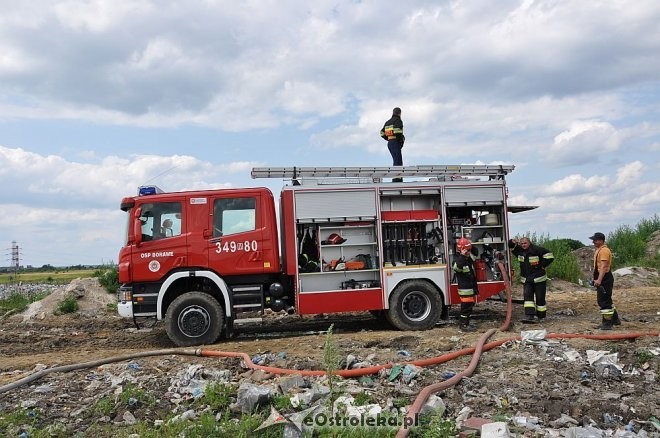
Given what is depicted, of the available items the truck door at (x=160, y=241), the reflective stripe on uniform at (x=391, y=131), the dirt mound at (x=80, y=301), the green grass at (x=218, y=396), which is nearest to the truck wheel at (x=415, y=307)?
the reflective stripe on uniform at (x=391, y=131)

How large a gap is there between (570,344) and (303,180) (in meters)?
5.02

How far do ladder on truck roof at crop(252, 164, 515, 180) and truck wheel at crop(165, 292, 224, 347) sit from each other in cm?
235

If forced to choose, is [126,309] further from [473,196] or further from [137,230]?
[473,196]

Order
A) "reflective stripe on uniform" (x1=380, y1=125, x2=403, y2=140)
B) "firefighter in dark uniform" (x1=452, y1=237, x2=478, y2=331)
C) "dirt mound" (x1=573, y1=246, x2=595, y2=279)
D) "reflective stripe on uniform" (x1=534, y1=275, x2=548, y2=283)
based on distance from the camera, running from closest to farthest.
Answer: "firefighter in dark uniform" (x1=452, y1=237, x2=478, y2=331)
"reflective stripe on uniform" (x1=534, y1=275, x2=548, y2=283)
"reflective stripe on uniform" (x1=380, y1=125, x2=403, y2=140)
"dirt mound" (x1=573, y1=246, x2=595, y2=279)

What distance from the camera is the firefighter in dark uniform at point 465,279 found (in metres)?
10.1

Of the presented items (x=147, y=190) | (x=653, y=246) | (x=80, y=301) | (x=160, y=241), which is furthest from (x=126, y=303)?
(x=653, y=246)

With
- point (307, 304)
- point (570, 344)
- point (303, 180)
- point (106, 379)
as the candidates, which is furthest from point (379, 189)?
point (106, 379)

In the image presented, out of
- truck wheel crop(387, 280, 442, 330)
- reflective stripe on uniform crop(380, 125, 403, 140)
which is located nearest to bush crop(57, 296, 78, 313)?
truck wheel crop(387, 280, 442, 330)

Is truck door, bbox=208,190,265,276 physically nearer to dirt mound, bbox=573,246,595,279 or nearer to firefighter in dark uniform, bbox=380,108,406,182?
firefighter in dark uniform, bbox=380,108,406,182

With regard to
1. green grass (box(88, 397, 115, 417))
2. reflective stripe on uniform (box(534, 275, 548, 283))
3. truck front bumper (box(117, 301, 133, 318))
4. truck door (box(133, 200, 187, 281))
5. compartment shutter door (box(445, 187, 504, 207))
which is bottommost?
green grass (box(88, 397, 115, 417))

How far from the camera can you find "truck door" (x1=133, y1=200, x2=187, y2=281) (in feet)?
31.8

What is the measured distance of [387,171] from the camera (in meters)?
10.6

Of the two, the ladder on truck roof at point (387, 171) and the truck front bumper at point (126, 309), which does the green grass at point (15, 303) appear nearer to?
the truck front bumper at point (126, 309)

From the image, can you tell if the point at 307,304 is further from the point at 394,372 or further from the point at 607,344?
the point at 607,344
